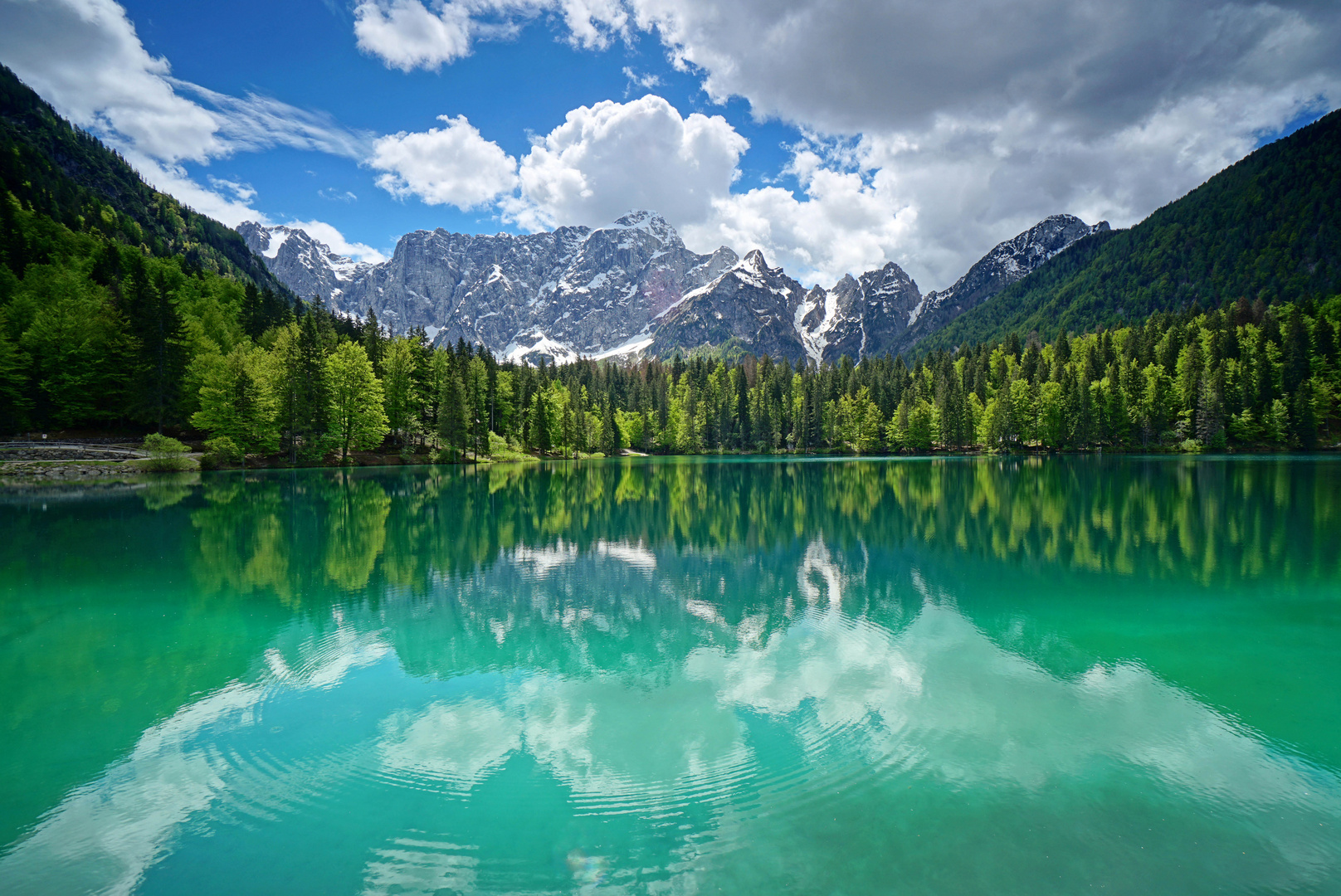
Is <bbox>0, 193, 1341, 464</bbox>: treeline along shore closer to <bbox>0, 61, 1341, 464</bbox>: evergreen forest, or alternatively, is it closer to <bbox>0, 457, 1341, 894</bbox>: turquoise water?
<bbox>0, 61, 1341, 464</bbox>: evergreen forest

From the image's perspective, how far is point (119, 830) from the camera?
18.3ft

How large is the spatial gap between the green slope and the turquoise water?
97131mm

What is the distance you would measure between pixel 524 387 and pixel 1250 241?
7880 inches

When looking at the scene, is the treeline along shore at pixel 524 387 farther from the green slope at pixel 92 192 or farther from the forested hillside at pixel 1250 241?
the forested hillside at pixel 1250 241

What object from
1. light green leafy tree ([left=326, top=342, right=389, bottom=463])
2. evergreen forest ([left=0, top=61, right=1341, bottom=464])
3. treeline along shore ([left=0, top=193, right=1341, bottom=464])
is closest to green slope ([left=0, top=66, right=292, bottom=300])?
evergreen forest ([left=0, top=61, right=1341, bottom=464])

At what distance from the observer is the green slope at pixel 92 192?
9069 centimetres

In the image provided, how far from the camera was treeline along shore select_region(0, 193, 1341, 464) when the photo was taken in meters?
55.1

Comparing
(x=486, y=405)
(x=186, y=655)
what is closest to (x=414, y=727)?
(x=186, y=655)

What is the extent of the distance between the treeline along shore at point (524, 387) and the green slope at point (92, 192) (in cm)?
563

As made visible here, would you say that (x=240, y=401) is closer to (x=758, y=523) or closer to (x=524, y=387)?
(x=524, y=387)

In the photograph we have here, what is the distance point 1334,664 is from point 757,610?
31.8 ft

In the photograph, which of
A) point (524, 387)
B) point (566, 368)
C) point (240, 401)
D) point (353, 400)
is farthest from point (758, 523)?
point (566, 368)

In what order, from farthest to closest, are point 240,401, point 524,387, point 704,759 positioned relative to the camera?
point 524,387 < point 240,401 < point 704,759

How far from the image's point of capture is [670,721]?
25.8ft
